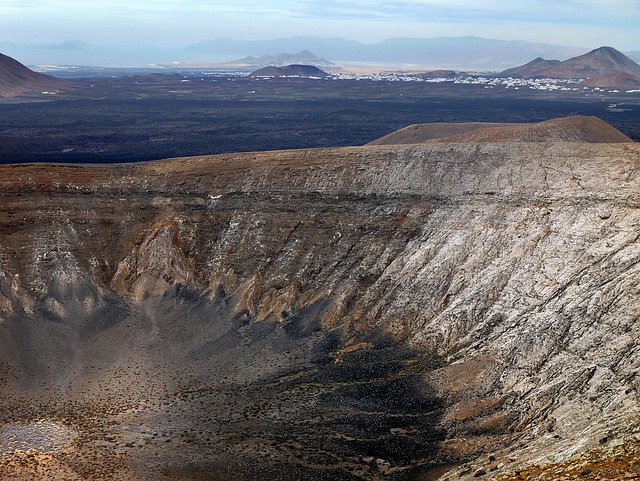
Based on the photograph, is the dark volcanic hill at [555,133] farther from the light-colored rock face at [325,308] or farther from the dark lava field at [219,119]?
the dark lava field at [219,119]

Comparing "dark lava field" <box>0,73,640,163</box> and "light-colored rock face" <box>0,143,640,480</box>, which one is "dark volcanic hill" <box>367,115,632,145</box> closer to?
"light-colored rock face" <box>0,143,640,480</box>

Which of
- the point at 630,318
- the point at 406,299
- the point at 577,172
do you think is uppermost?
the point at 577,172

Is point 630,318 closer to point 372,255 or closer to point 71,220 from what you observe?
point 372,255

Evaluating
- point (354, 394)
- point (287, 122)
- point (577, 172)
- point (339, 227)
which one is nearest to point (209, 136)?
point (287, 122)

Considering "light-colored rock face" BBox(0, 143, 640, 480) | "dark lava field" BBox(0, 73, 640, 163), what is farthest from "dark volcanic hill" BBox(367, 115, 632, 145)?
"dark lava field" BBox(0, 73, 640, 163)

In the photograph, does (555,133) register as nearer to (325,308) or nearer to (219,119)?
(325,308)

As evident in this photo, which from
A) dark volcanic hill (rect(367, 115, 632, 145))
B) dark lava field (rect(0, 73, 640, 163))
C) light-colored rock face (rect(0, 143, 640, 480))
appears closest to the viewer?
light-colored rock face (rect(0, 143, 640, 480))

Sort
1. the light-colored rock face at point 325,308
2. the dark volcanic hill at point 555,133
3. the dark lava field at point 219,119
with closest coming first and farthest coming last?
the light-colored rock face at point 325,308, the dark volcanic hill at point 555,133, the dark lava field at point 219,119

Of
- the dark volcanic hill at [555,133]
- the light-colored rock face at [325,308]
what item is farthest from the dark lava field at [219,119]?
the light-colored rock face at [325,308]
